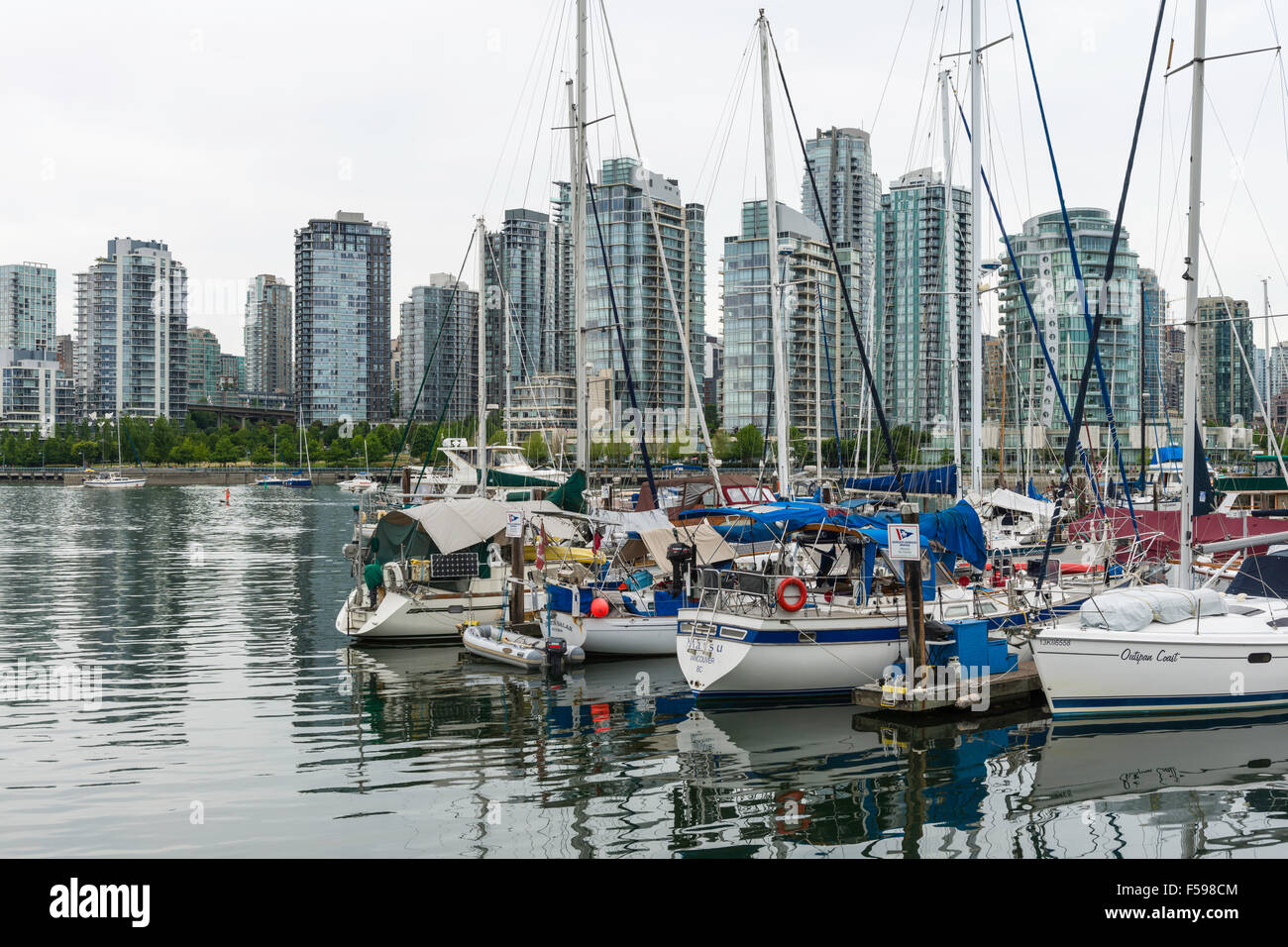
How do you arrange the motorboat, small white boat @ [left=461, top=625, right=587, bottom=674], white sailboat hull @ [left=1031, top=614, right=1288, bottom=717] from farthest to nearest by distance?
1. the motorboat
2. small white boat @ [left=461, top=625, right=587, bottom=674]
3. white sailboat hull @ [left=1031, top=614, right=1288, bottom=717]

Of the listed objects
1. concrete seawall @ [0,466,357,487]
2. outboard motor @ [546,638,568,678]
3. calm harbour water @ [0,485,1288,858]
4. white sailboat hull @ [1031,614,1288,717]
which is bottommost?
calm harbour water @ [0,485,1288,858]

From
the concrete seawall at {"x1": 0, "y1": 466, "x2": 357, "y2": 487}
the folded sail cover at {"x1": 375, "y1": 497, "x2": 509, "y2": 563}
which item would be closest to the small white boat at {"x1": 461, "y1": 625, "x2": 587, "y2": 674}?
the folded sail cover at {"x1": 375, "y1": 497, "x2": 509, "y2": 563}

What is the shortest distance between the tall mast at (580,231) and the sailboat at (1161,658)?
14.1m

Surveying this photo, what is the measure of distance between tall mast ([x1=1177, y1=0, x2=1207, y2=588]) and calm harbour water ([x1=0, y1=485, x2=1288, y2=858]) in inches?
169

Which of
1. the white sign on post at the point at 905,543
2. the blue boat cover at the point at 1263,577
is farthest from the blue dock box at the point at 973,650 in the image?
the blue boat cover at the point at 1263,577

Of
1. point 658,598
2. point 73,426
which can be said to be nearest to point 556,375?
point 73,426

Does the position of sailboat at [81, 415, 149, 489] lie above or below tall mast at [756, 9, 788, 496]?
below

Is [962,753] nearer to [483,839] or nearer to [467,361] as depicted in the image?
[483,839]

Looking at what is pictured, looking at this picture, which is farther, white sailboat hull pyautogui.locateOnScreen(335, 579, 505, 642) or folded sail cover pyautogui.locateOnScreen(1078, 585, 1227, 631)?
Result: white sailboat hull pyautogui.locateOnScreen(335, 579, 505, 642)

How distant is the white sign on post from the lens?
56.2 ft

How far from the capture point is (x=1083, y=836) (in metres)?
12.1

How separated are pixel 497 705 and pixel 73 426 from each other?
168784 millimetres

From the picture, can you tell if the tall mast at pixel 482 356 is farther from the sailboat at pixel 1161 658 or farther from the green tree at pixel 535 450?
the green tree at pixel 535 450

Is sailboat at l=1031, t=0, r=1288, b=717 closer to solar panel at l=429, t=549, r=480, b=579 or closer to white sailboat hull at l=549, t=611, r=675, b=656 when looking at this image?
white sailboat hull at l=549, t=611, r=675, b=656
